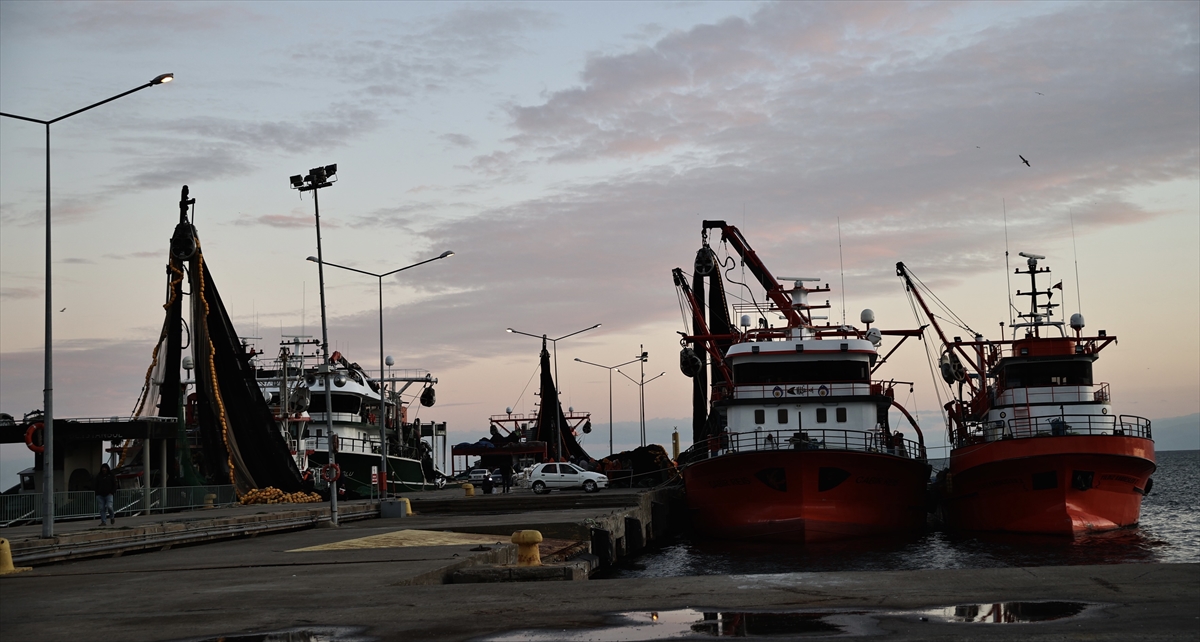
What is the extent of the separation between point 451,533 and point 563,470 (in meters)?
23.8

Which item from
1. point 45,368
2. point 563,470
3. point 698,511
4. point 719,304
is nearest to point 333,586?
point 45,368

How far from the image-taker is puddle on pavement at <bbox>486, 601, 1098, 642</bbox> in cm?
1014

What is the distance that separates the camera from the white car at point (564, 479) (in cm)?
5072

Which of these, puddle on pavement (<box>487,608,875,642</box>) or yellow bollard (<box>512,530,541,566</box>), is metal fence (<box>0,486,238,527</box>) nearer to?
yellow bollard (<box>512,530,541,566</box>)

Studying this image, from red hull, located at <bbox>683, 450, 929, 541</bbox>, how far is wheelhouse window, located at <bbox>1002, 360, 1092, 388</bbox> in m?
5.81

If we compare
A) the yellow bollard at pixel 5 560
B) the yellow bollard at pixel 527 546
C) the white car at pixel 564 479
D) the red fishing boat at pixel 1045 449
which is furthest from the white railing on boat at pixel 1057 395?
the yellow bollard at pixel 5 560

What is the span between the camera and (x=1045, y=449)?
3378cm

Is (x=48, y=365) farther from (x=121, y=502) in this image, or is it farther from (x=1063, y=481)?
(x=1063, y=481)

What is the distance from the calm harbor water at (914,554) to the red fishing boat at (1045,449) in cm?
80

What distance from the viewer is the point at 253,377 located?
1759 inches

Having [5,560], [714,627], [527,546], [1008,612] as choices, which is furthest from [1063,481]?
[5,560]

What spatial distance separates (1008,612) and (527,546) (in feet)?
28.3

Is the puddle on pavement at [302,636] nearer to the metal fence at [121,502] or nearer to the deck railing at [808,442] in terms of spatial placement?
the metal fence at [121,502]

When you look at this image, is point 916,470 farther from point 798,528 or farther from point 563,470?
point 563,470
